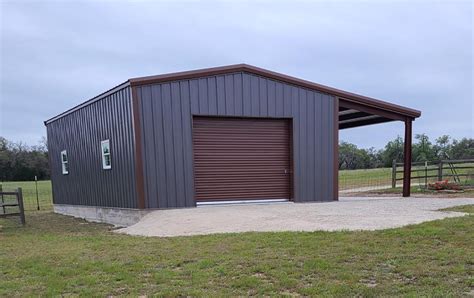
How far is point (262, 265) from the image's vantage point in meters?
4.16

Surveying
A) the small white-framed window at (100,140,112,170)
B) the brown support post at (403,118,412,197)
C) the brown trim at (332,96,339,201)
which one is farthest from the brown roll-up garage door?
the brown support post at (403,118,412,197)

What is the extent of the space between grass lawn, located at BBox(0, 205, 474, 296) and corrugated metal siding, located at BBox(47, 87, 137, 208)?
3767 mm

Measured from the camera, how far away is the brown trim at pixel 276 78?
360 inches

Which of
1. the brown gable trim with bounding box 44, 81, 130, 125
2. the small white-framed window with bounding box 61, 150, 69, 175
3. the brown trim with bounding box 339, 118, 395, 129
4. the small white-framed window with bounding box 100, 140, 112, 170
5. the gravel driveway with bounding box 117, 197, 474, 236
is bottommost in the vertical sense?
→ the gravel driveway with bounding box 117, 197, 474, 236

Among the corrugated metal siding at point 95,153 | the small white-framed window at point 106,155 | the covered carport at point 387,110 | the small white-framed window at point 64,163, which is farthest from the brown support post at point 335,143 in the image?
the small white-framed window at point 64,163

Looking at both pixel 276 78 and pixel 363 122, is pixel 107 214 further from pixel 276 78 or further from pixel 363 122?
pixel 363 122

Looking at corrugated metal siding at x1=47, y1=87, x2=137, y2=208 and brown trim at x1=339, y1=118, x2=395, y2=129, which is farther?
brown trim at x1=339, y1=118, x2=395, y2=129

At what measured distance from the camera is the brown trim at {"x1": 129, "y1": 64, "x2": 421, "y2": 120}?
30.0 feet

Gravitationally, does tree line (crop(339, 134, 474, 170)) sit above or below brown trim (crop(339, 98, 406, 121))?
below

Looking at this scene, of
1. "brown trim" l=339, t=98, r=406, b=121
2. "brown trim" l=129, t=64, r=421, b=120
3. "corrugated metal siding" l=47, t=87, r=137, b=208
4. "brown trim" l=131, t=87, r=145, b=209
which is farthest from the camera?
"brown trim" l=339, t=98, r=406, b=121


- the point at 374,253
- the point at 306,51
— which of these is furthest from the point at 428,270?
the point at 306,51

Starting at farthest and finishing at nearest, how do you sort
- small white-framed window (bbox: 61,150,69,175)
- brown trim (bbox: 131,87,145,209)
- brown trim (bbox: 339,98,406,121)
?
small white-framed window (bbox: 61,150,69,175), brown trim (bbox: 339,98,406,121), brown trim (bbox: 131,87,145,209)

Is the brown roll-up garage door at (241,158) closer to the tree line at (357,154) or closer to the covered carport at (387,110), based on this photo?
the covered carport at (387,110)

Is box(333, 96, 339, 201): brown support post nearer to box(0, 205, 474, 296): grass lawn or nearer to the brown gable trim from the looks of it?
box(0, 205, 474, 296): grass lawn
